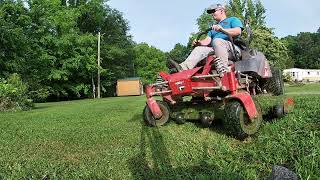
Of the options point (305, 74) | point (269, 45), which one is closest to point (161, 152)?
point (269, 45)

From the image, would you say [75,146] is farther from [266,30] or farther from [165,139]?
[266,30]

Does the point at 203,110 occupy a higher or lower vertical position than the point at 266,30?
lower

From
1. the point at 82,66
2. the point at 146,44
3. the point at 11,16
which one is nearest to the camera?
the point at 11,16

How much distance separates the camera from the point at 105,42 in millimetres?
63438

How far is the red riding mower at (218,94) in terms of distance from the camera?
5988mm

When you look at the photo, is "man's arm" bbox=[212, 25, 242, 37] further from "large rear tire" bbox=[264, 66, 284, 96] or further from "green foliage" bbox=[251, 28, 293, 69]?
"green foliage" bbox=[251, 28, 293, 69]

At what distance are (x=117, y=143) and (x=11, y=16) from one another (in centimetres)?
3600

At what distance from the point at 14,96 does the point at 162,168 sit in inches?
550

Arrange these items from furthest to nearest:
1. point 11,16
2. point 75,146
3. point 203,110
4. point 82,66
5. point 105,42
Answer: point 105,42 → point 82,66 → point 11,16 → point 203,110 → point 75,146

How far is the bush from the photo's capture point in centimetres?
1661

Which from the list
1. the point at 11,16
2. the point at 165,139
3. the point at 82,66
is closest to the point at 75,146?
the point at 165,139

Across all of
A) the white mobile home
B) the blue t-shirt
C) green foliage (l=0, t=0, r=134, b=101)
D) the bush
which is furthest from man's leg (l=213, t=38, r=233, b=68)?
the white mobile home

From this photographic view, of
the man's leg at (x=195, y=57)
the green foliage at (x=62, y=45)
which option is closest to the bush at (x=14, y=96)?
the green foliage at (x=62, y=45)

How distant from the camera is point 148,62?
10731 cm
